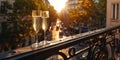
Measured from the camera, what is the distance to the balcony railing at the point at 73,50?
118cm

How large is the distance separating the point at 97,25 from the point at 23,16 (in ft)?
32.8

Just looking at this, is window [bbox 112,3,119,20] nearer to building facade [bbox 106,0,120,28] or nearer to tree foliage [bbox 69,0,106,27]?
building facade [bbox 106,0,120,28]

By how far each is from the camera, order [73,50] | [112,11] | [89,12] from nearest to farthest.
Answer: [73,50] → [112,11] → [89,12]

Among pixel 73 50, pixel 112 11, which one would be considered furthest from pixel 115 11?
pixel 73 50

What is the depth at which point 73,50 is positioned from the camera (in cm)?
164

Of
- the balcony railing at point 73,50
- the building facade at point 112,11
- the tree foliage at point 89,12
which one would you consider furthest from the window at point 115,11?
the balcony railing at point 73,50

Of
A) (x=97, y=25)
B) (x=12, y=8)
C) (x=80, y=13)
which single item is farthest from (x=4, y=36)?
(x=97, y=25)

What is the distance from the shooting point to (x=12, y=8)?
699 inches

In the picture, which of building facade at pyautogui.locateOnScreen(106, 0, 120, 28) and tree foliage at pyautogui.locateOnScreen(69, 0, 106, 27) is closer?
building facade at pyautogui.locateOnScreen(106, 0, 120, 28)

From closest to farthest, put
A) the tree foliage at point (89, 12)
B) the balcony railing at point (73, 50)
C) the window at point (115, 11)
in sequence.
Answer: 1. the balcony railing at point (73, 50)
2. the window at point (115, 11)
3. the tree foliage at point (89, 12)

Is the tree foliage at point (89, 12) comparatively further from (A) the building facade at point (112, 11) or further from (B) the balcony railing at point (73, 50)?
(B) the balcony railing at point (73, 50)

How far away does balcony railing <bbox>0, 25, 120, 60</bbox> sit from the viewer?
118 cm

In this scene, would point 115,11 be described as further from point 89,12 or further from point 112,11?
point 89,12

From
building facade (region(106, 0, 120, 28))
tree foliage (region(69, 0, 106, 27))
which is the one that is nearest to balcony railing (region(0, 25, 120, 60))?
building facade (region(106, 0, 120, 28))
